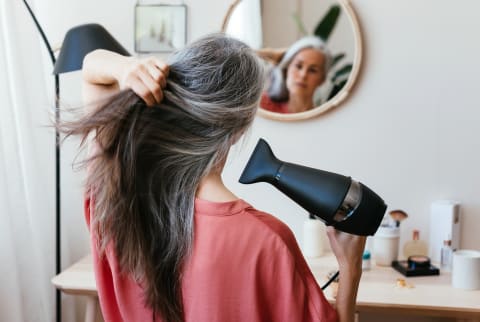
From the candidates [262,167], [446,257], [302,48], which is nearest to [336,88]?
[302,48]

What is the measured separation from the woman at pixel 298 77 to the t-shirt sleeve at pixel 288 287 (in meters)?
1.00

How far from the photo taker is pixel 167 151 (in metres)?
0.73

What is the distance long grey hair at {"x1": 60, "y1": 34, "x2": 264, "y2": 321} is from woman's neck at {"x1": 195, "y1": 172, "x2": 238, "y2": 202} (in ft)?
0.04

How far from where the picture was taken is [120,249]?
0.78m

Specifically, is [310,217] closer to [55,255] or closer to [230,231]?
[55,255]

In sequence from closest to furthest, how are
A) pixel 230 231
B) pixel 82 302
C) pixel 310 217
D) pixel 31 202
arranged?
pixel 230 231 < pixel 31 202 < pixel 310 217 < pixel 82 302

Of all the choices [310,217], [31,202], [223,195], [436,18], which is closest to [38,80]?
[31,202]

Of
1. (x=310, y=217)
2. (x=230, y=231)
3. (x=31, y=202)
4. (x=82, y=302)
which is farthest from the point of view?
(x=82, y=302)

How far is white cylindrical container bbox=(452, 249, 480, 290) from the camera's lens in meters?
1.34

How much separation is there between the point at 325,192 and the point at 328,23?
1.04 m

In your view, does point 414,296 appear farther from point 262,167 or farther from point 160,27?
point 160,27

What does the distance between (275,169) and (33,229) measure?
1094 mm

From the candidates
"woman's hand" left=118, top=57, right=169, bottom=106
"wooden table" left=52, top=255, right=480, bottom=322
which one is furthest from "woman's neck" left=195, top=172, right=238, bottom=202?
"wooden table" left=52, top=255, right=480, bottom=322

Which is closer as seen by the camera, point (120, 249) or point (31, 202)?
point (120, 249)
